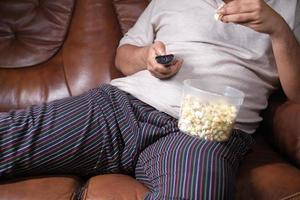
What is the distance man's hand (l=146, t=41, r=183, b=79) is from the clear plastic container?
5.1 inches

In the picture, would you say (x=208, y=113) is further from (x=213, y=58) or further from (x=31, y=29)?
(x=31, y=29)

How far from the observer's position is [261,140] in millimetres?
1257

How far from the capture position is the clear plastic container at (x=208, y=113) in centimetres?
91

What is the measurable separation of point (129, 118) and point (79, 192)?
0.74 ft

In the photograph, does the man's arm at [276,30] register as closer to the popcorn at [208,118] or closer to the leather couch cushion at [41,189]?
the popcorn at [208,118]

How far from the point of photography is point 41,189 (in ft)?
3.20

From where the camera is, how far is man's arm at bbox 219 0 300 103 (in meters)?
1.00

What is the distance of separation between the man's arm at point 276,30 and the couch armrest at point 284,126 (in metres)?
0.05

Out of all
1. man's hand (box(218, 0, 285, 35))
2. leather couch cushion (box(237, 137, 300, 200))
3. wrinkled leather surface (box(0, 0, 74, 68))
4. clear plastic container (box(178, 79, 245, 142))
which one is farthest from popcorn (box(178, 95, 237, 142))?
wrinkled leather surface (box(0, 0, 74, 68))

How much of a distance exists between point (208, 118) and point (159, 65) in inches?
8.7

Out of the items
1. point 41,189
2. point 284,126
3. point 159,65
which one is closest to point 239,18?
point 159,65

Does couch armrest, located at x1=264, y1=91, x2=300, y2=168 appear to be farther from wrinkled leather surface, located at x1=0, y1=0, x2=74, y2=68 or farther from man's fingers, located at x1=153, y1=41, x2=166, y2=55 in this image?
wrinkled leather surface, located at x1=0, y1=0, x2=74, y2=68

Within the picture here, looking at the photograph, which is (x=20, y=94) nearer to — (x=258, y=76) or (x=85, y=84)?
(x=85, y=84)

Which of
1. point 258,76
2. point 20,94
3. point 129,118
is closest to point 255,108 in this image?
point 258,76
